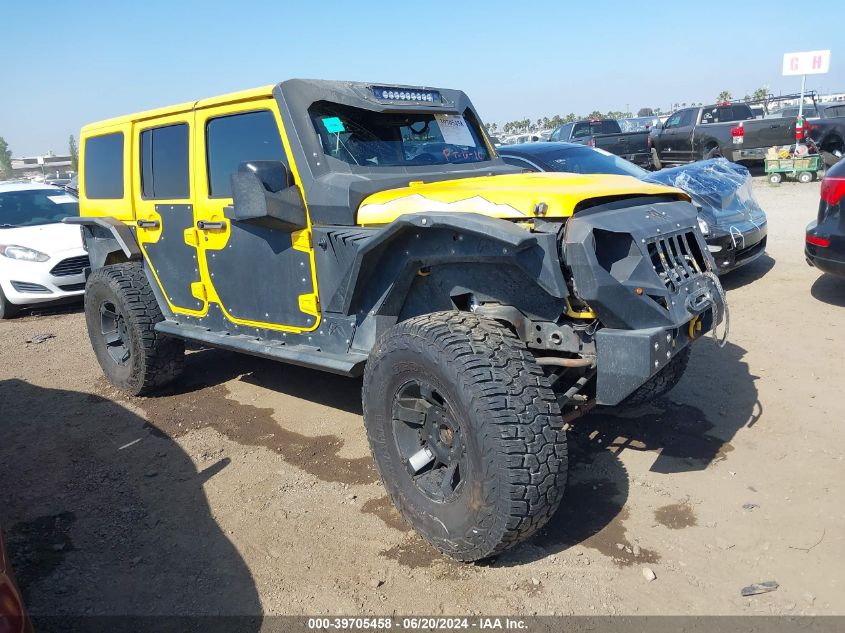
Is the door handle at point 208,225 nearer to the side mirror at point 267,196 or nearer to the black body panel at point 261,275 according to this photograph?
→ the black body panel at point 261,275

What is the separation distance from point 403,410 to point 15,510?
2.31 metres

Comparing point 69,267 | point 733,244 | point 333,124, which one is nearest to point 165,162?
point 333,124

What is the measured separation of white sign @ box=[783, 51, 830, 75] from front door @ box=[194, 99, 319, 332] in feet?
60.7

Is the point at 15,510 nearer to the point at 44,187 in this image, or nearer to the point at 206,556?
the point at 206,556

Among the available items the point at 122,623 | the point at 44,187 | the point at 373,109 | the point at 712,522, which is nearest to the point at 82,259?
the point at 44,187

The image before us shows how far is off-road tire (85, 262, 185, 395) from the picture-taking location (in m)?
4.89

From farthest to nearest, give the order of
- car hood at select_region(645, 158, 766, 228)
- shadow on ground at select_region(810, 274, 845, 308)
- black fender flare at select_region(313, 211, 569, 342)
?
car hood at select_region(645, 158, 766, 228), shadow on ground at select_region(810, 274, 845, 308), black fender flare at select_region(313, 211, 569, 342)

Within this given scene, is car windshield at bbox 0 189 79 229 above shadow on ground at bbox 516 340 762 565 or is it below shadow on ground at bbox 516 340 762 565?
above

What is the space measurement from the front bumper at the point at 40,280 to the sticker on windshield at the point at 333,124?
578cm

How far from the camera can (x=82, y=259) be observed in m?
8.41

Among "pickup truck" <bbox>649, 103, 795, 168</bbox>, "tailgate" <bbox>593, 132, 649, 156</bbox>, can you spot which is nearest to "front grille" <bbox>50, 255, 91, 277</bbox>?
"tailgate" <bbox>593, 132, 649, 156</bbox>

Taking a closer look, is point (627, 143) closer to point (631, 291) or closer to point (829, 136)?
point (829, 136)

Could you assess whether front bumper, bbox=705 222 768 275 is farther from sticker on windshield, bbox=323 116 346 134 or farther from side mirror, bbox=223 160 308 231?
side mirror, bbox=223 160 308 231

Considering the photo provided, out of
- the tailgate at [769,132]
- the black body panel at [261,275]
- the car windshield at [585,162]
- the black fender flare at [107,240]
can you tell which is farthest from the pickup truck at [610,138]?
the black body panel at [261,275]
